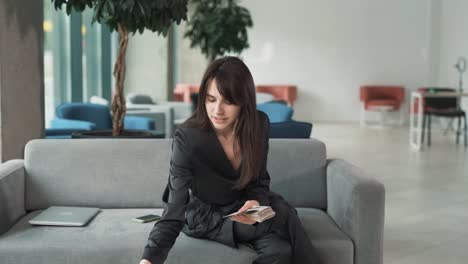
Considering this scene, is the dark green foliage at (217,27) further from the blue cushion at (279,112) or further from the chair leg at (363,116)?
the chair leg at (363,116)

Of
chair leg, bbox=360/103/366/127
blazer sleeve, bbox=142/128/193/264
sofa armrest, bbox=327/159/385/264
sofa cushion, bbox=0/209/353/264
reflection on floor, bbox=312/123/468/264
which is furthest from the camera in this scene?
chair leg, bbox=360/103/366/127

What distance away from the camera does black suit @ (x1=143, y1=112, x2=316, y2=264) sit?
293 cm

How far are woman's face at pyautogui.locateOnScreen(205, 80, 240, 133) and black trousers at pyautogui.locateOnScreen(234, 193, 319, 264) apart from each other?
1.55 ft

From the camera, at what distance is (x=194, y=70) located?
15867 millimetres

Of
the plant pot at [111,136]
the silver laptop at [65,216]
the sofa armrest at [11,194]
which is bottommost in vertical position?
the silver laptop at [65,216]

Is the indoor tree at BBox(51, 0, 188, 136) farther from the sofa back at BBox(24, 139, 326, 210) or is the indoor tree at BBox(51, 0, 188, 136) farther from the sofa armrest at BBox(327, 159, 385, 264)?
the sofa armrest at BBox(327, 159, 385, 264)

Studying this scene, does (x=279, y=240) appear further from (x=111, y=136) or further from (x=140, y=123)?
(x=140, y=123)

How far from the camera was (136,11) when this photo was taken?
488 cm

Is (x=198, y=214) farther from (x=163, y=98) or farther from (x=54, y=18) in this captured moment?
(x=163, y=98)

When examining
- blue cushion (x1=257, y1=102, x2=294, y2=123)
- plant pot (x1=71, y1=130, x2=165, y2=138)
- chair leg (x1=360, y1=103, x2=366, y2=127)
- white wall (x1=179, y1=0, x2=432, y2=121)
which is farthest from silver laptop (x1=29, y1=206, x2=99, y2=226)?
white wall (x1=179, y1=0, x2=432, y2=121)

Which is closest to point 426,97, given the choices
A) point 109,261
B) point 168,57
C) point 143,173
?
point 168,57

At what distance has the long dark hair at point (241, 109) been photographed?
2.93 m

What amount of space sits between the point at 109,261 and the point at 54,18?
652 cm

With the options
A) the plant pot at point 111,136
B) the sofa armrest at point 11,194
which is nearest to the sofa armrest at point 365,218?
the sofa armrest at point 11,194
